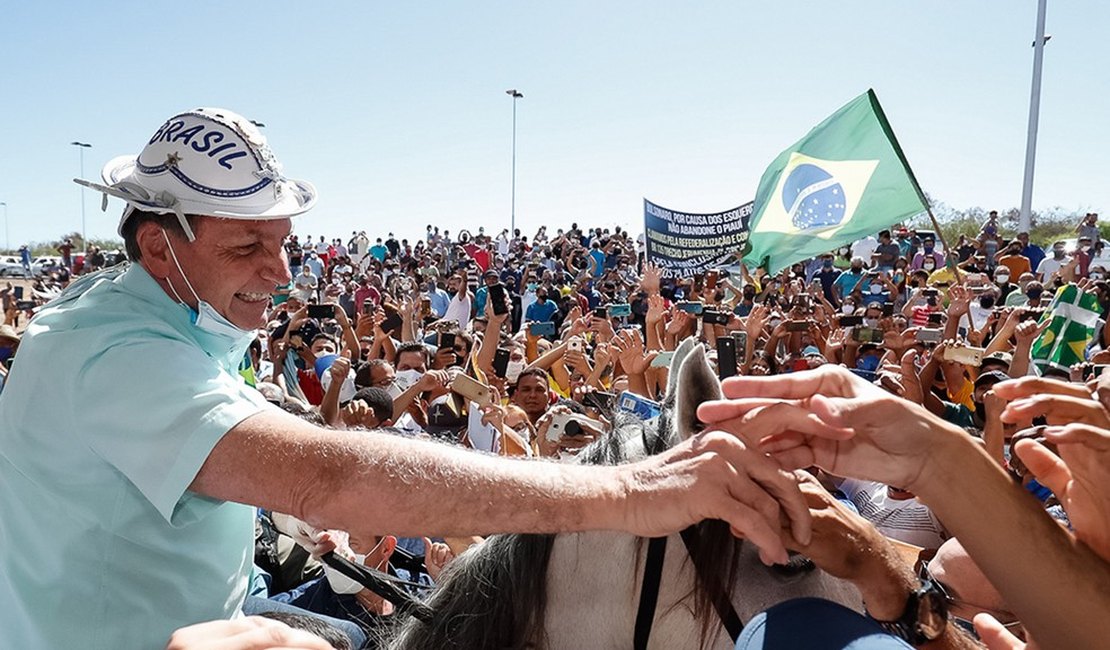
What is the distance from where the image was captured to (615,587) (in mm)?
1473

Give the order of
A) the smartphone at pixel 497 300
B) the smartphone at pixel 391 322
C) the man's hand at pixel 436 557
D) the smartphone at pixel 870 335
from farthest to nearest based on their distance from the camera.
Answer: the smartphone at pixel 391 322, the smartphone at pixel 497 300, the smartphone at pixel 870 335, the man's hand at pixel 436 557

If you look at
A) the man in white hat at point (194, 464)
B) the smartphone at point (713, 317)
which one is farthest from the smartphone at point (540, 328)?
the man in white hat at point (194, 464)

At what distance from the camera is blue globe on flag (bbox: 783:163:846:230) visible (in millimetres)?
6578

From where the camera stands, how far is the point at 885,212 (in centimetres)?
610

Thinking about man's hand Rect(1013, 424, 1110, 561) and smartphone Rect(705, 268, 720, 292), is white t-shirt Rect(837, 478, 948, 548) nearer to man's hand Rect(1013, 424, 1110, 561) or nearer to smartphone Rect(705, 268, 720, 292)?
man's hand Rect(1013, 424, 1110, 561)

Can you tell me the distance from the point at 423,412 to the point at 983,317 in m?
7.41

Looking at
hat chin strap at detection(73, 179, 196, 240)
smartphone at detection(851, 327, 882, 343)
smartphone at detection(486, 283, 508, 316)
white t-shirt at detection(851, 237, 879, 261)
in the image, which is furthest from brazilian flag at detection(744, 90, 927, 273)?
white t-shirt at detection(851, 237, 879, 261)

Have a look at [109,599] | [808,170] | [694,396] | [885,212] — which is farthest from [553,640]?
[808,170]

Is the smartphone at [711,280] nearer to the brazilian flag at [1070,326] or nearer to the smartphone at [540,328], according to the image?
the smartphone at [540,328]

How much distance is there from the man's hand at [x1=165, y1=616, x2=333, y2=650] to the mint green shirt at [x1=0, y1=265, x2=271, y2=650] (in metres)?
0.33

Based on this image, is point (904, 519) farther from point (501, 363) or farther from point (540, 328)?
point (540, 328)

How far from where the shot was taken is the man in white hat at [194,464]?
1239mm

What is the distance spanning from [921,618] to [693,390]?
2.29 feet

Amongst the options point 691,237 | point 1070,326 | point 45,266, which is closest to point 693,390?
point 1070,326
